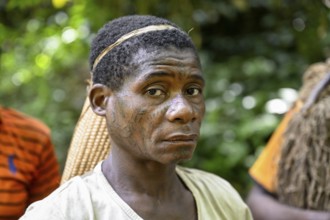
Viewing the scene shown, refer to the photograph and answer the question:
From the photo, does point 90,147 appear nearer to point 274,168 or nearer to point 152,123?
point 152,123

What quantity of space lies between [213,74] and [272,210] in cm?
269

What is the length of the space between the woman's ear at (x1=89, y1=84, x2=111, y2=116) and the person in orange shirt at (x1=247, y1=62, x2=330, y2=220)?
57.3 inches

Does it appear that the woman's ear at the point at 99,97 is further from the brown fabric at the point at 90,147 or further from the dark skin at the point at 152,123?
the brown fabric at the point at 90,147

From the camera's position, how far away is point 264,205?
3543 millimetres

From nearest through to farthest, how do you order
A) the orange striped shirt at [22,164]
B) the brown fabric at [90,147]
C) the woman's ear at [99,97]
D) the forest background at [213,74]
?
the woman's ear at [99,97] < the brown fabric at [90,147] < the orange striped shirt at [22,164] < the forest background at [213,74]

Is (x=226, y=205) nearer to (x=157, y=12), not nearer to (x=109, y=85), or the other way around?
(x=109, y=85)

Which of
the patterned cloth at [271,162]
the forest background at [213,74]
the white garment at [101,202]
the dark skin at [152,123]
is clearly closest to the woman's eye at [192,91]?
the dark skin at [152,123]

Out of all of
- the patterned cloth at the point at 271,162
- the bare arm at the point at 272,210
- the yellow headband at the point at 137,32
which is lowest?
the bare arm at the point at 272,210

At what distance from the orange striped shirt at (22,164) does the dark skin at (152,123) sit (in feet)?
3.00

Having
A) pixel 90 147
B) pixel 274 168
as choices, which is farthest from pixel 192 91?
pixel 274 168

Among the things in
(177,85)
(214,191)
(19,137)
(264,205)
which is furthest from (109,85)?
(264,205)

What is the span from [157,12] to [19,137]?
143 centimetres

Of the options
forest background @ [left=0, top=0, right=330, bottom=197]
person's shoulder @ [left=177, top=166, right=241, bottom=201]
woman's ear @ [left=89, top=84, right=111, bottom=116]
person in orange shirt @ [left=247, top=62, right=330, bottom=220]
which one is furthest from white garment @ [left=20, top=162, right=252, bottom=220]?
forest background @ [left=0, top=0, right=330, bottom=197]

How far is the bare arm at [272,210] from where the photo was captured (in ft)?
10.7
